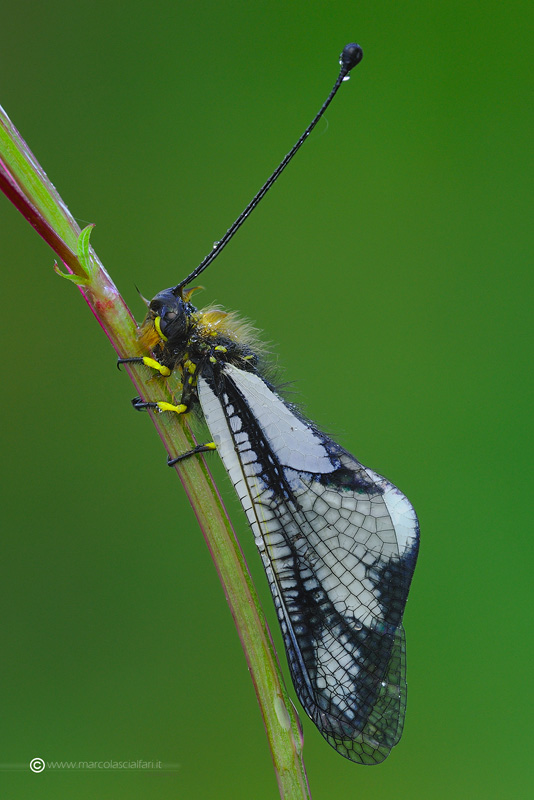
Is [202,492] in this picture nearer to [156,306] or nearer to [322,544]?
[322,544]

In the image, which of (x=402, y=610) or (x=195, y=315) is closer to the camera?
(x=402, y=610)

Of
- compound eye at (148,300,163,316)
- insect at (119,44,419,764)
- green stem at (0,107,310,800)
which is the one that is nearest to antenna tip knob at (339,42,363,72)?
insect at (119,44,419,764)

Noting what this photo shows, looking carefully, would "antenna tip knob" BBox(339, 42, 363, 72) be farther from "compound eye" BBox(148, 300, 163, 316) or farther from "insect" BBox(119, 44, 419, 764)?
"compound eye" BBox(148, 300, 163, 316)

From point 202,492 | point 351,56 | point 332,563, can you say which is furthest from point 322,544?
point 351,56

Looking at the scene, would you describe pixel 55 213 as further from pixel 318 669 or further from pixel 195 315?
pixel 318 669

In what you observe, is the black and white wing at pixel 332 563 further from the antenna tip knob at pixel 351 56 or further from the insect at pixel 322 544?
the antenna tip knob at pixel 351 56

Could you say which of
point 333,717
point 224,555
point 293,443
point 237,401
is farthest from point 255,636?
point 237,401
